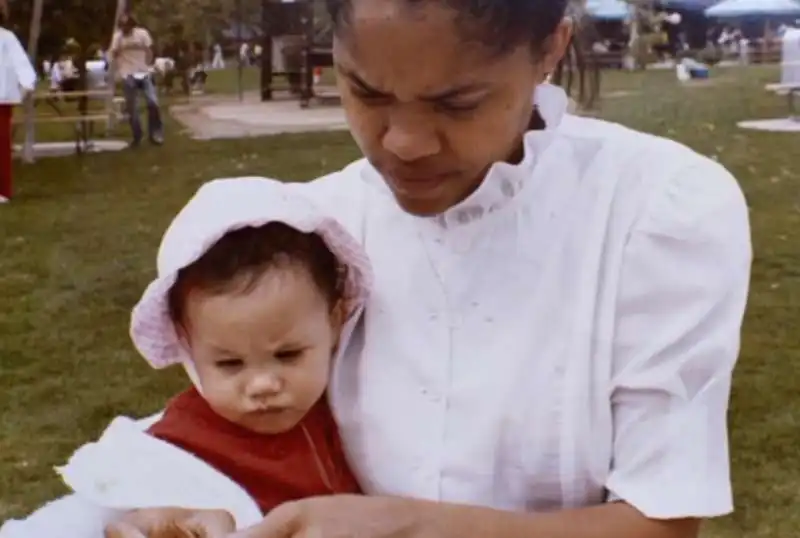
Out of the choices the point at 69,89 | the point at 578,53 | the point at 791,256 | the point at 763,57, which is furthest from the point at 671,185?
the point at 763,57

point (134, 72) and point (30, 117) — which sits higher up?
point (134, 72)

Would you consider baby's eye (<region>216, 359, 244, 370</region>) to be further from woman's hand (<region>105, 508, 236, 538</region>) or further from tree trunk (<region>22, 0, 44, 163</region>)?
tree trunk (<region>22, 0, 44, 163</region>)

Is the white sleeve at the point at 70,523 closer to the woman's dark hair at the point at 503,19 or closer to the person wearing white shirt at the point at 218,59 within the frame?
the woman's dark hair at the point at 503,19

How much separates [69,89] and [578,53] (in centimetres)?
1627

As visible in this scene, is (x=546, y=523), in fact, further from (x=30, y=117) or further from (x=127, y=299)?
(x=30, y=117)

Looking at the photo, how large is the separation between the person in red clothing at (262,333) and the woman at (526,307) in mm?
96

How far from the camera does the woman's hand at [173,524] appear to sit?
58.6 inches

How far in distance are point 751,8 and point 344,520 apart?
2734cm

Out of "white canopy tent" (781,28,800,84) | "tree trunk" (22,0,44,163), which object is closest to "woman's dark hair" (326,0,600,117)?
"tree trunk" (22,0,44,163)

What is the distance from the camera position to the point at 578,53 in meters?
1.61

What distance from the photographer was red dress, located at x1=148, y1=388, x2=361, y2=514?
159cm

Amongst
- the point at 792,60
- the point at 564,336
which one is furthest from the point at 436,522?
the point at 792,60

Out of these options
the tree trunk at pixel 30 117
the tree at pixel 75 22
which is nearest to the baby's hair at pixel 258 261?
the tree trunk at pixel 30 117

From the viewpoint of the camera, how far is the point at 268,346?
158 cm
